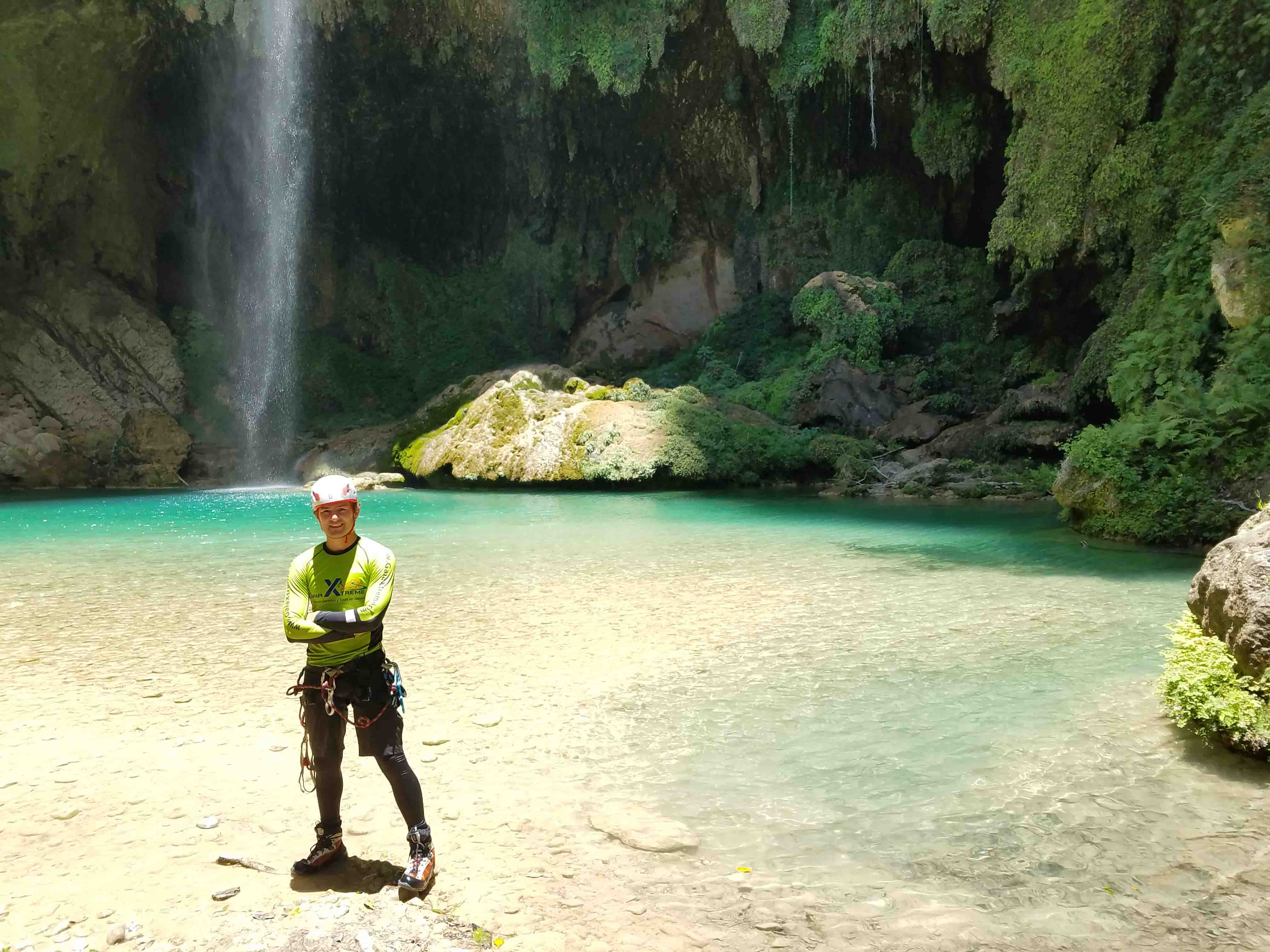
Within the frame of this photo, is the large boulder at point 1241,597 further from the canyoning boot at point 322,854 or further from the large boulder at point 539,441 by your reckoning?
the large boulder at point 539,441

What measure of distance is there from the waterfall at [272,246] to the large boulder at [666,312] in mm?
9468

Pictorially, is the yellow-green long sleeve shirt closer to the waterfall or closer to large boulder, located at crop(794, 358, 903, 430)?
A: large boulder, located at crop(794, 358, 903, 430)

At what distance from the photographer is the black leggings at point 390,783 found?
9.95ft

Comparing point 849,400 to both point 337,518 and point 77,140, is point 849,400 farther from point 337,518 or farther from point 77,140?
point 77,140

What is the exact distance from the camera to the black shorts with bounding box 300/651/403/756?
3041mm

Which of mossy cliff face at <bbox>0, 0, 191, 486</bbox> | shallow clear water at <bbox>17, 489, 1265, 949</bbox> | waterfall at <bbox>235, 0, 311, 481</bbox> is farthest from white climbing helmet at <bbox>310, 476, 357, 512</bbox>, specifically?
waterfall at <bbox>235, 0, 311, 481</bbox>

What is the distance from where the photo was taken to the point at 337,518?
9.92ft

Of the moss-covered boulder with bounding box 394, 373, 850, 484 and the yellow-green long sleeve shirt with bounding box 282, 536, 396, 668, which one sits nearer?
the yellow-green long sleeve shirt with bounding box 282, 536, 396, 668

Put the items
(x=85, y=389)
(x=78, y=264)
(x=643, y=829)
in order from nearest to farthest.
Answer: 1. (x=643, y=829)
2. (x=85, y=389)
3. (x=78, y=264)

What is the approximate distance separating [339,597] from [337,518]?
27 centimetres

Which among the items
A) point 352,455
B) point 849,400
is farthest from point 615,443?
point 352,455

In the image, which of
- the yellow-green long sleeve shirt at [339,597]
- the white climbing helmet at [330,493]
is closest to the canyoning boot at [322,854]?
the yellow-green long sleeve shirt at [339,597]

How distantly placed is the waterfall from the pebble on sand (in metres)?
24.2

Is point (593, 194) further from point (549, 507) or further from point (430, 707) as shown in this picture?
point (430, 707)
